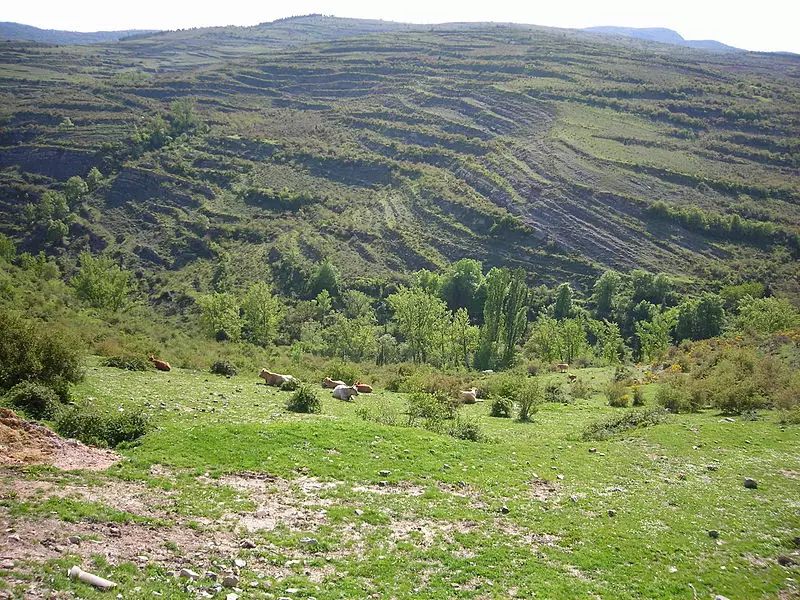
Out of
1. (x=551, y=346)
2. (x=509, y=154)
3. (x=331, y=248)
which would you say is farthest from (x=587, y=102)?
(x=551, y=346)

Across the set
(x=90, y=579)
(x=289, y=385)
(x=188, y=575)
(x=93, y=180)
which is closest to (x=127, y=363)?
(x=289, y=385)

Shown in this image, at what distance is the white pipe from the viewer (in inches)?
371

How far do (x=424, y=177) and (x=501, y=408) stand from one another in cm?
11562

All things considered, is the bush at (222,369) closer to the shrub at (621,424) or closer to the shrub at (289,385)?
the shrub at (289,385)

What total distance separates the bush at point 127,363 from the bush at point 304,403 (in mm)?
10746

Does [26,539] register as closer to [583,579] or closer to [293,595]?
[293,595]

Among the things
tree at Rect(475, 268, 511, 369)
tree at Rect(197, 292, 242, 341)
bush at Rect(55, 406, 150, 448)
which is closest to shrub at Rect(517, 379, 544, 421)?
bush at Rect(55, 406, 150, 448)

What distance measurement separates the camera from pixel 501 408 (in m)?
32.4

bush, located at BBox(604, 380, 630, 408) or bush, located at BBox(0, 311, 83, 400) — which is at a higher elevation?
bush, located at BBox(0, 311, 83, 400)

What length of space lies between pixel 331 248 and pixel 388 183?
37.8 metres

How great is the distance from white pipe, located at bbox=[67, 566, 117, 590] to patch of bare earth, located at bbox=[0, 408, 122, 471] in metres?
5.80

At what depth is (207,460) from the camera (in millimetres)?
16953

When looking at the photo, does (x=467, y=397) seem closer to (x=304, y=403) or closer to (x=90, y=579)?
(x=304, y=403)

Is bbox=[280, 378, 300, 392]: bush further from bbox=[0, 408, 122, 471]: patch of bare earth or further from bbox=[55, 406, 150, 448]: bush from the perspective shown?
bbox=[0, 408, 122, 471]: patch of bare earth
